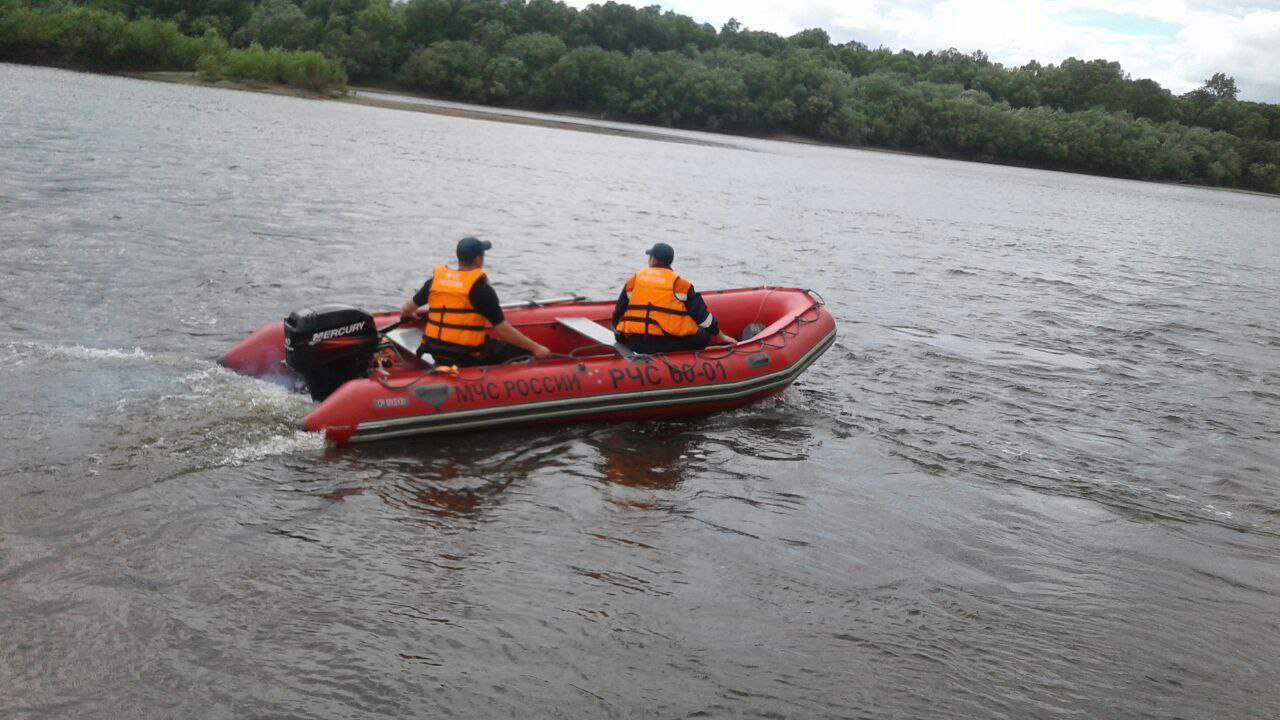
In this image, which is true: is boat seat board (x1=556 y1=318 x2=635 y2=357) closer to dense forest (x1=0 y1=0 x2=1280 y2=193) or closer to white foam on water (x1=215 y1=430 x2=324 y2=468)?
white foam on water (x1=215 y1=430 x2=324 y2=468)

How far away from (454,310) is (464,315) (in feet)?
0.26

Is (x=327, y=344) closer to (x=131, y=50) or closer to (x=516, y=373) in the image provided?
(x=516, y=373)

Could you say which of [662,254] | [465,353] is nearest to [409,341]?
Answer: [465,353]

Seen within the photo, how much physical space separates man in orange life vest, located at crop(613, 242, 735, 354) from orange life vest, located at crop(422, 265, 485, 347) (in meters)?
1.42

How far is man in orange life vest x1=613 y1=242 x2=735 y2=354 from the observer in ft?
28.4

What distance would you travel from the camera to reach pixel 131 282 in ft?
38.2

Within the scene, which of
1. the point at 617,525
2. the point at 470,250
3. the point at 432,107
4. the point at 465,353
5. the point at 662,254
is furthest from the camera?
the point at 432,107

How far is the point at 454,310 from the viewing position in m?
7.74

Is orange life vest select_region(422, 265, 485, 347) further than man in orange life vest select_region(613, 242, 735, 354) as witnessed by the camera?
No

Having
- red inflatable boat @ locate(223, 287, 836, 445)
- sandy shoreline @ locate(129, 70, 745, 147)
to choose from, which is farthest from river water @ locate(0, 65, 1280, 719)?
sandy shoreline @ locate(129, 70, 745, 147)

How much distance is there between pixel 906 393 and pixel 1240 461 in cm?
297

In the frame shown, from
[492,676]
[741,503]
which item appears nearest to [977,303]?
[741,503]

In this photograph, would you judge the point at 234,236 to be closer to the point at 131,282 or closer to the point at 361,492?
the point at 131,282

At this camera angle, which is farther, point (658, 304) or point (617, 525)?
point (658, 304)
